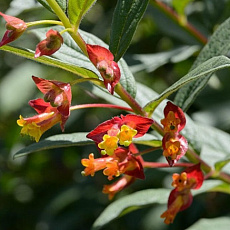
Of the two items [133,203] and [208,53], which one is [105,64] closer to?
[208,53]

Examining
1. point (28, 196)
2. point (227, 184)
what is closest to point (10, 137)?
point (28, 196)

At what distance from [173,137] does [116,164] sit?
15cm

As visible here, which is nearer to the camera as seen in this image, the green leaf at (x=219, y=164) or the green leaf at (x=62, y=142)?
the green leaf at (x=62, y=142)

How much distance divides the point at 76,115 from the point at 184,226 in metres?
0.81

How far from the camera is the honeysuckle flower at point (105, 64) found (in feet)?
3.77

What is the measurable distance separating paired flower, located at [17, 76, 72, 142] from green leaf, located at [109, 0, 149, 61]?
0.18 m

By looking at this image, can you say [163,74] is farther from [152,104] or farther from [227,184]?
[152,104]

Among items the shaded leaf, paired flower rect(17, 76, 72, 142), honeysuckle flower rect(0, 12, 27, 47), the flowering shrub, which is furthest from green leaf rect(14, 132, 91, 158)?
the shaded leaf

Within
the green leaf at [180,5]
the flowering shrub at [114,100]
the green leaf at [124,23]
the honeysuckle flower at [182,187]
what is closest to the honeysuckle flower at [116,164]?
the flowering shrub at [114,100]

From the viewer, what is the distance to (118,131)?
1.19 metres

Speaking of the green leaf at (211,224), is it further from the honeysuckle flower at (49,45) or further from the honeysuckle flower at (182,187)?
the honeysuckle flower at (49,45)

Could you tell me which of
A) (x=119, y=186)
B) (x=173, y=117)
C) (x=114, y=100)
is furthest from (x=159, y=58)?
(x=173, y=117)

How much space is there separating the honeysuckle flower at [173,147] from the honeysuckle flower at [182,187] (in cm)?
15

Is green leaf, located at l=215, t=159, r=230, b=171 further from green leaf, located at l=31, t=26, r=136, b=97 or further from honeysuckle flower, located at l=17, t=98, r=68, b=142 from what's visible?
honeysuckle flower, located at l=17, t=98, r=68, b=142
